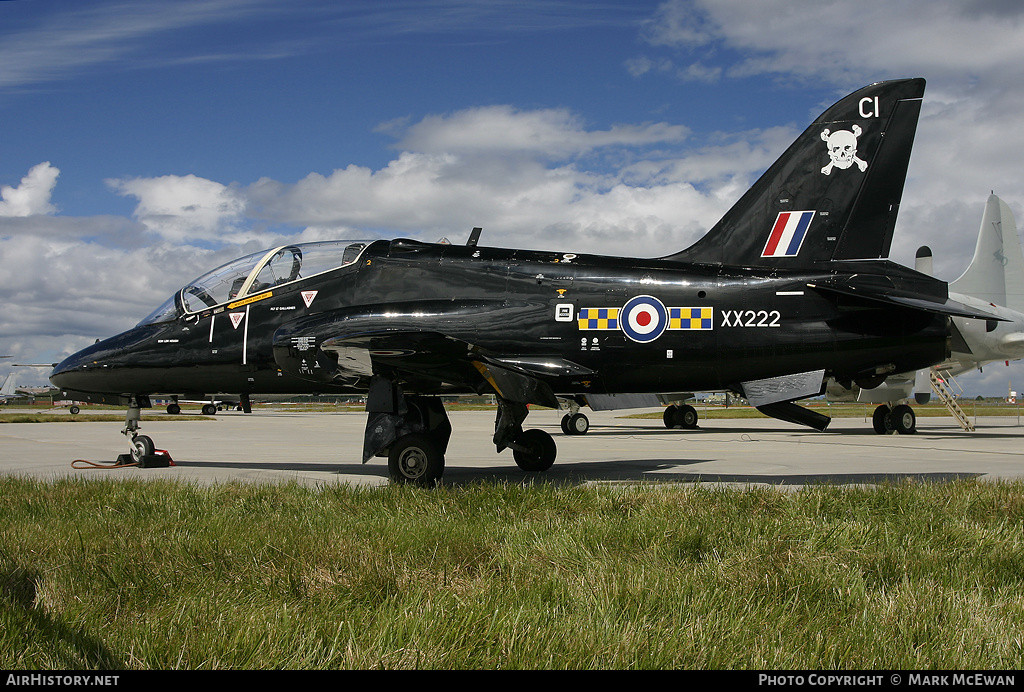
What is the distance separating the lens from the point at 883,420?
79.8 feet

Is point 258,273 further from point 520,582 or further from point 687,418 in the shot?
point 687,418

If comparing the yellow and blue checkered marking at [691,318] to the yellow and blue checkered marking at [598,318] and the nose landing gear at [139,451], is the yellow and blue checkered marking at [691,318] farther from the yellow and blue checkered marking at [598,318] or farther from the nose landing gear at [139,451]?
the nose landing gear at [139,451]

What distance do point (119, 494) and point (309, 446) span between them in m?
11.7

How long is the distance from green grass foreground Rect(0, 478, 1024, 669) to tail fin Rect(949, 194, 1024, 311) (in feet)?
76.7

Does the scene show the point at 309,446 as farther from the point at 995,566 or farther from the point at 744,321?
the point at 995,566

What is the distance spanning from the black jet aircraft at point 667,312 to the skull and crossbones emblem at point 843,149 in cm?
2

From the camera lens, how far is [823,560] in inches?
181

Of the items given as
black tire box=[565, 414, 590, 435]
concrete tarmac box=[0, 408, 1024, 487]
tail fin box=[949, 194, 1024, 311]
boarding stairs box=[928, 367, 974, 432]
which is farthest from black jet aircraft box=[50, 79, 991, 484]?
tail fin box=[949, 194, 1024, 311]

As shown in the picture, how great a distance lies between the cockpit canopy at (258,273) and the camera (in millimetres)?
10789

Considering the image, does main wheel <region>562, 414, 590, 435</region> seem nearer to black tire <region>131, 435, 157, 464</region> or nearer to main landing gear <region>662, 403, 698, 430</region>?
main landing gear <region>662, 403, 698, 430</region>

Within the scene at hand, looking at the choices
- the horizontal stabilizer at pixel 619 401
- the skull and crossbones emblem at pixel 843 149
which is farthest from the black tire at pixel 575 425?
the skull and crossbones emblem at pixel 843 149

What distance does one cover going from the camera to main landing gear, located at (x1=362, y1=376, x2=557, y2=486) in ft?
30.1

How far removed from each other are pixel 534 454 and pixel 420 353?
3.66 metres
